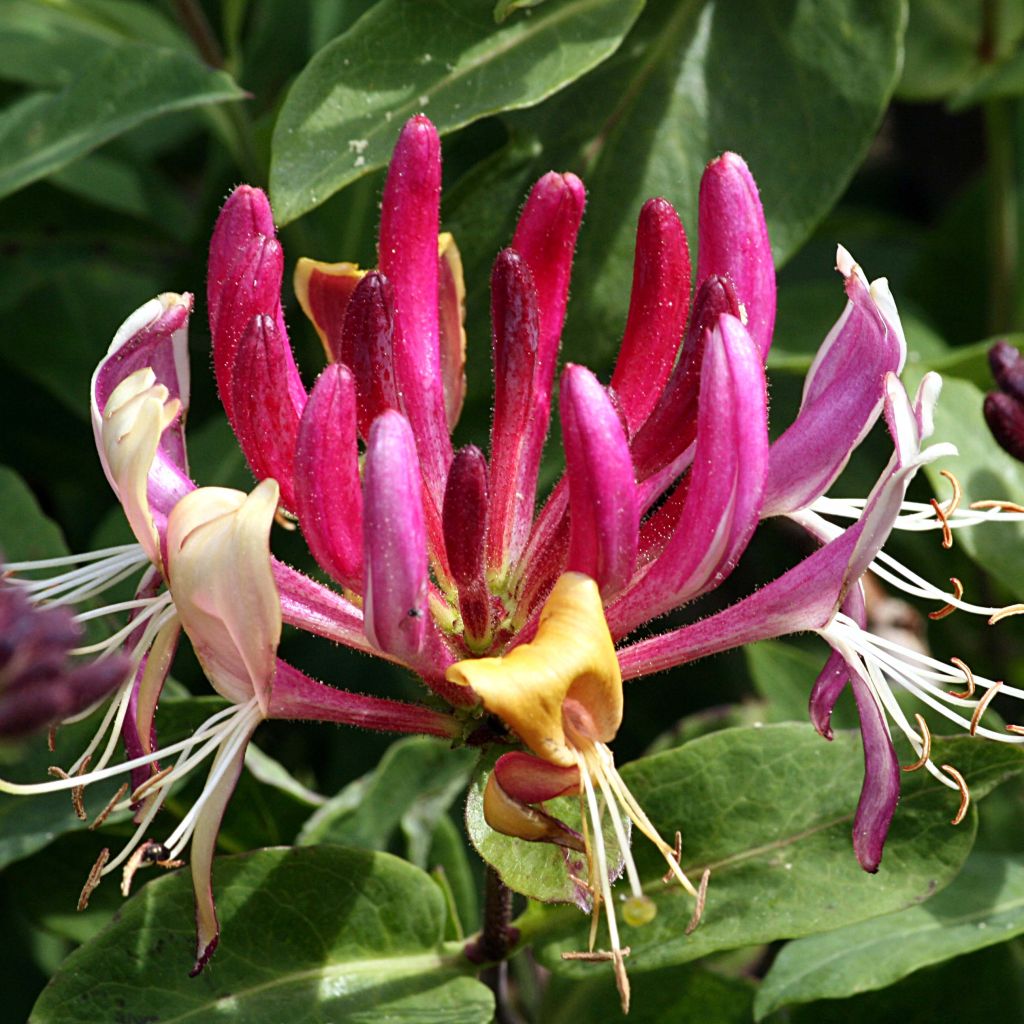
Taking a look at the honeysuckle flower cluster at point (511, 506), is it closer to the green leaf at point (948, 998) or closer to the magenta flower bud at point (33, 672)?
the magenta flower bud at point (33, 672)

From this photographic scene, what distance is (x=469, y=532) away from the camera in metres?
0.85

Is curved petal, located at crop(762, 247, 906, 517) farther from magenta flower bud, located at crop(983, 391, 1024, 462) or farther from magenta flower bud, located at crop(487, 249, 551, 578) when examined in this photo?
magenta flower bud, located at crop(983, 391, 1024, 462)

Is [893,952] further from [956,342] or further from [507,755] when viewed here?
[956,342]

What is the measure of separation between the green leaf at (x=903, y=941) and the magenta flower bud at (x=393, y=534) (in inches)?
17.2

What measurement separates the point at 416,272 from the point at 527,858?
372 mm

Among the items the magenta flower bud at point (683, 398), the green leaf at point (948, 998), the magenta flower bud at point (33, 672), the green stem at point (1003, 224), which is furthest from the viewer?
the green stem at point (1003, 224)

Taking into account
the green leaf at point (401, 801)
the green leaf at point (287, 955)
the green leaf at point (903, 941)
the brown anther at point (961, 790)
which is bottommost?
the green leaf at point (401, 801)

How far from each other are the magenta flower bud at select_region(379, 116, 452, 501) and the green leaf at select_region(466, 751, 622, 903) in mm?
194

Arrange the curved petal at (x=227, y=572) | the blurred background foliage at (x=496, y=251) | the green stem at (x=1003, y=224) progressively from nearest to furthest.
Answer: the curved petal at (x=227, y=572) → the blurred background foliage at (x=496, y=251) → the green stem at (x=1003, y=224)

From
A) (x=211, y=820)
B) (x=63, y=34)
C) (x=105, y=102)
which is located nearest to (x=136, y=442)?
(x=211, y=820)

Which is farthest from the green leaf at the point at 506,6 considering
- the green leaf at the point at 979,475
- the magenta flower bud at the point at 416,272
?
the green leaf at the point at 979,475

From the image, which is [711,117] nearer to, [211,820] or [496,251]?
[496,251]

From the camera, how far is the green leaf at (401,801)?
1.25 metres

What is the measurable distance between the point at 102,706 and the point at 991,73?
3.58 feet
